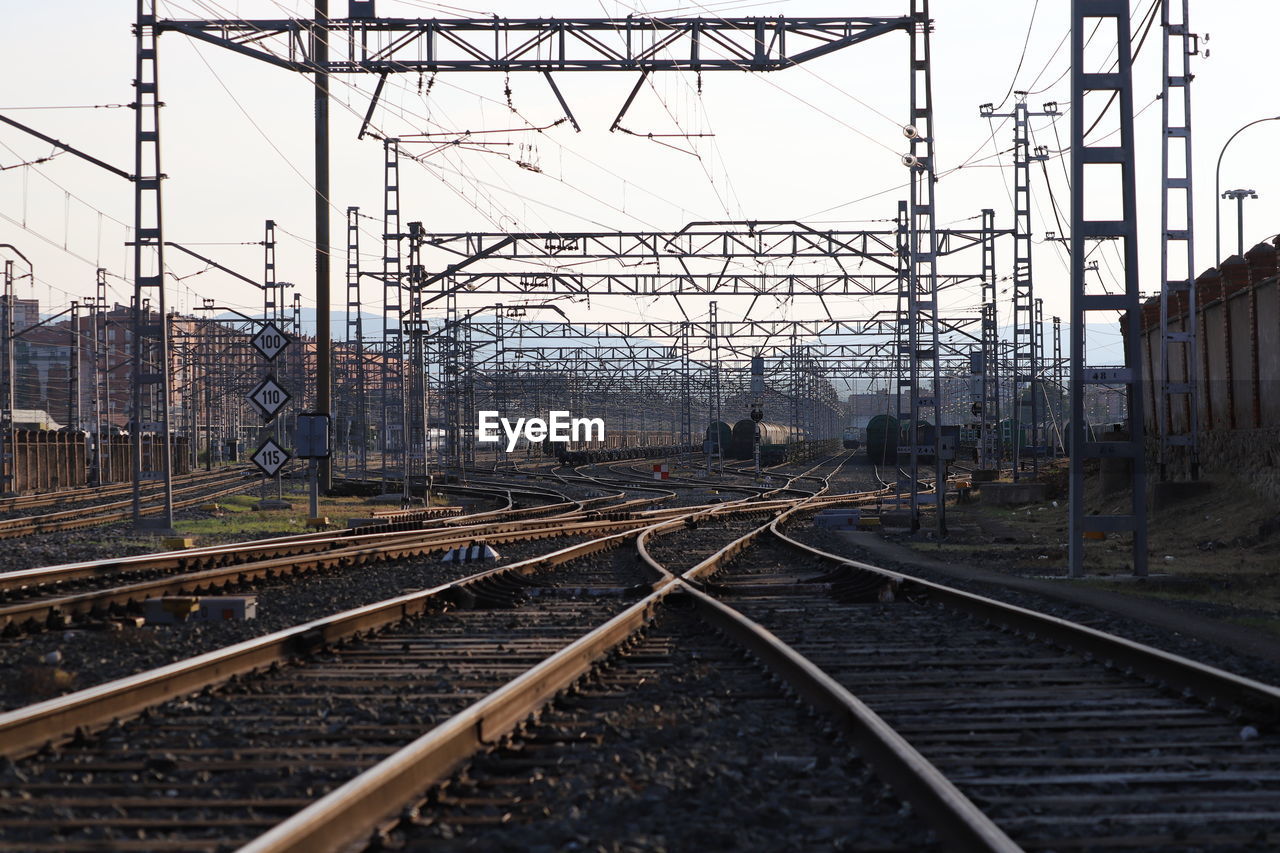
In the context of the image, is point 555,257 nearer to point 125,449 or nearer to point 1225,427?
point 1225,427

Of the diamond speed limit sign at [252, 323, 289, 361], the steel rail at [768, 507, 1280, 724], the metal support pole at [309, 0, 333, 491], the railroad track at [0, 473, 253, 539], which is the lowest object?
the steel rail at [768, 507, 1280, 724]

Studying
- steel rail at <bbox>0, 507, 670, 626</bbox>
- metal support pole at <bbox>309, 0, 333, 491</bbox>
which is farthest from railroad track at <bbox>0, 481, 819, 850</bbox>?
metal support pole at <bbox>309, 0, 333, 491</bbox>

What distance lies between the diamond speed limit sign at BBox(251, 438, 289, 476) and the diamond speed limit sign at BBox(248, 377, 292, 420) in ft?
1.90

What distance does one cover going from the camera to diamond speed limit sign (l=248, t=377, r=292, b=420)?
75.5 feet

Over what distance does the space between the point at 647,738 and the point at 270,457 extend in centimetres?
1854

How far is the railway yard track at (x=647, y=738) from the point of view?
461 centimetres

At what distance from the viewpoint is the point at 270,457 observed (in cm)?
2352

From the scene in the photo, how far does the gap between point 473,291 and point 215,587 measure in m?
30.7

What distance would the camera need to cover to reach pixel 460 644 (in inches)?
372

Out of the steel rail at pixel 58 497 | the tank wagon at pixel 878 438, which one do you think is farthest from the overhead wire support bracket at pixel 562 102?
the tank wagon at pixel 878 438

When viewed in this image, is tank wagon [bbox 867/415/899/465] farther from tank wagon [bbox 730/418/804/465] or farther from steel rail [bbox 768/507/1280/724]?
steel rail [bbox 768/507/1280/724]

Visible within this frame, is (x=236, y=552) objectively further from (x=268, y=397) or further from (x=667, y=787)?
(x=667, y=787)

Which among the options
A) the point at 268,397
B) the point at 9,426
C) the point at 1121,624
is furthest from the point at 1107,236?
the point at 9,426

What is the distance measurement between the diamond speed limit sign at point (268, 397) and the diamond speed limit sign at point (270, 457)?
580 millimetres
